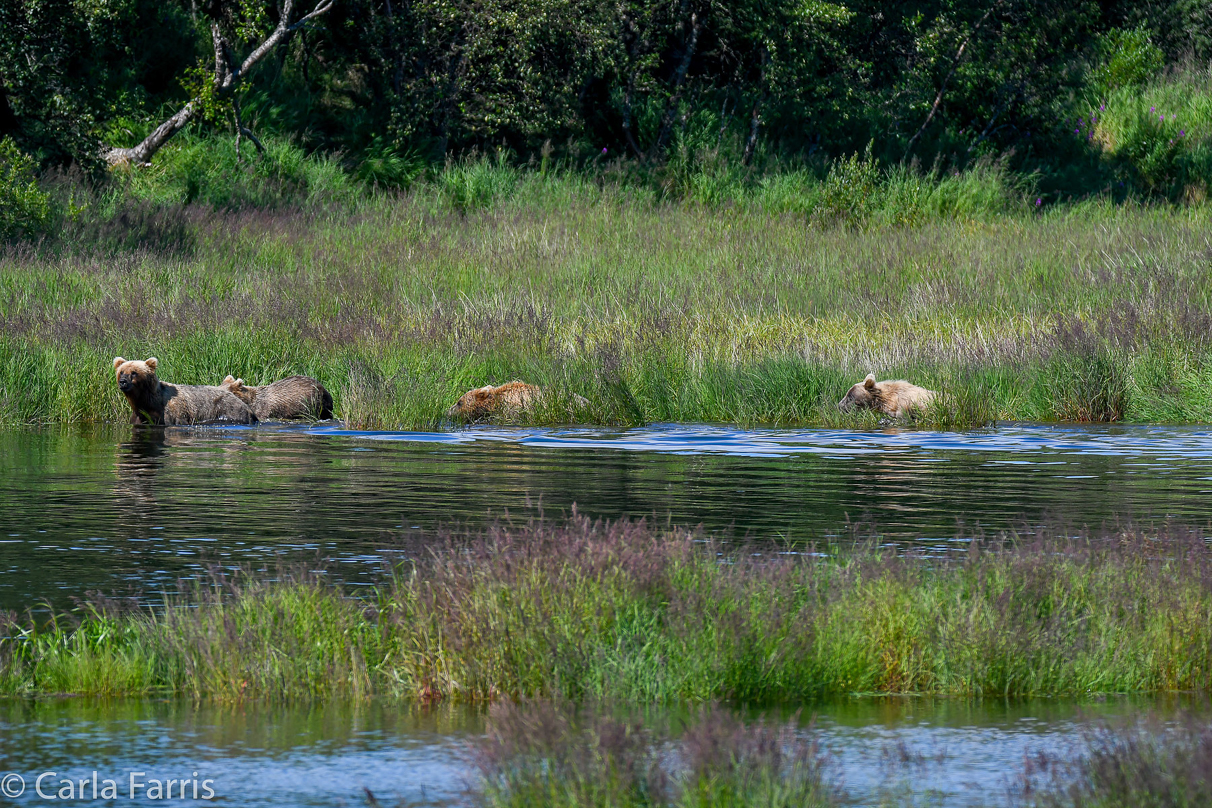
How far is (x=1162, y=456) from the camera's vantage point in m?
14.2

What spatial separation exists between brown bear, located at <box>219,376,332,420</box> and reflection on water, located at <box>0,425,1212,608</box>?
54 centimetres

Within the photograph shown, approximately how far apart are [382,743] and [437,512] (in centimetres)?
480

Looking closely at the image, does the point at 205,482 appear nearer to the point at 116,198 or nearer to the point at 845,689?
the point at 845,689

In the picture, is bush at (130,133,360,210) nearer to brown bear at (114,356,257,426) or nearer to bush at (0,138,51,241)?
bush at (0,138,51,241)

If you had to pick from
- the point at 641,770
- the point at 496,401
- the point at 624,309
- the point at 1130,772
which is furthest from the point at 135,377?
the point at 1130,772

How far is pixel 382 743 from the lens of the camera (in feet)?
19.7

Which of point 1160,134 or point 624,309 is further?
point 1160,134

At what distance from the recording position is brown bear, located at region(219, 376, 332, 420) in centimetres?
1750

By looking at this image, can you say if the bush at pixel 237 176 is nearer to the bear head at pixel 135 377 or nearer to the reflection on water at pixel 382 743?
the bear head at pixel 135 377

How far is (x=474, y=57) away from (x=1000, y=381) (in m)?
18.0

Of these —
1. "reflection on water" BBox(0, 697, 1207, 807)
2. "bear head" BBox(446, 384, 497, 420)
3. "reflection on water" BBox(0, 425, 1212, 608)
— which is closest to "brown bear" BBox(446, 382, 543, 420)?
"bear head" BBox(446, 384, 497, 420)

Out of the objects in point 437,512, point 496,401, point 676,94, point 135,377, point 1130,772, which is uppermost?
point 676,94

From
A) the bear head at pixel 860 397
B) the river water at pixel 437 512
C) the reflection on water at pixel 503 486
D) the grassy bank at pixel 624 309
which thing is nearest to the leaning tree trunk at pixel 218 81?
the grassy bank at pixel 624 309

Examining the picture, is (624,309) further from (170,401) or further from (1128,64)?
(1128,64)
